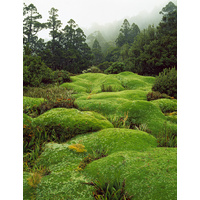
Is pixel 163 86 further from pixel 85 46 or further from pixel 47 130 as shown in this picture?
pixel 85 46

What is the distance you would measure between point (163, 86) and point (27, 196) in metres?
11.6

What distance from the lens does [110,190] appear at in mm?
2949

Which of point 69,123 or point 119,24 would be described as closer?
point 69,123

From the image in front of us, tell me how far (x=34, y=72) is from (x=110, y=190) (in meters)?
15.2

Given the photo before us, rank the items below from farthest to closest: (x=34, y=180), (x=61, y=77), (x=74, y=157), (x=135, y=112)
Result: (x=61, y=77)
(x=135, y=112)
(x=74, y=157)
(x=34, y=180)

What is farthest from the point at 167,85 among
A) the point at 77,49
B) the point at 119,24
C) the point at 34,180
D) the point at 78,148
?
the point at 119,24

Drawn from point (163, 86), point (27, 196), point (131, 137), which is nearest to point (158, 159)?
point (131, 137)

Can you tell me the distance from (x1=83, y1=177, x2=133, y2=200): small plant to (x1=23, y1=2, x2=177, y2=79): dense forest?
1330cm

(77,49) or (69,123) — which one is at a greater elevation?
(77,49)

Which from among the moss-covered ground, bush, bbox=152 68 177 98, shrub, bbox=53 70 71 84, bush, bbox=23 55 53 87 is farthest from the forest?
shrub, bbox=53 70 71 84

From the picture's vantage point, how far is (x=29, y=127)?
17.6ft

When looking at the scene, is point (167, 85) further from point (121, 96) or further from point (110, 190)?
point (110, 190)

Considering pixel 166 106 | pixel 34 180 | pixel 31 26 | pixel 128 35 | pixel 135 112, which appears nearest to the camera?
pixel 34 180

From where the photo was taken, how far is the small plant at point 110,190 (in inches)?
111
